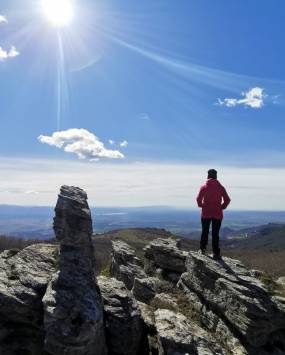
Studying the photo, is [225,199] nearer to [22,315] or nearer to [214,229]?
[214,229]

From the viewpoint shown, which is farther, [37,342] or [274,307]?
[274,307]

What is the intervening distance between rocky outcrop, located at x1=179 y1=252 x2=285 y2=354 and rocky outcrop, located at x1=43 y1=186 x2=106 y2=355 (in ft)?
24.8

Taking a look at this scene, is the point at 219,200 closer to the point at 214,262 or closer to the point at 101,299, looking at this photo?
the point at 214,262

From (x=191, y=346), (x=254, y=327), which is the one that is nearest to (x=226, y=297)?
(x=254, y=327)

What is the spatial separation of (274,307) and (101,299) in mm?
10597

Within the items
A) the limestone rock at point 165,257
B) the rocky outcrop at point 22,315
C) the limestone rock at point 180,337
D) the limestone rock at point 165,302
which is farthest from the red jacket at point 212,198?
the rocky outcrop at point 22,315

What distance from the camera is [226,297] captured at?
1033 inches

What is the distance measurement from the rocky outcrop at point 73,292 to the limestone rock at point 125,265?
1134 centimetres

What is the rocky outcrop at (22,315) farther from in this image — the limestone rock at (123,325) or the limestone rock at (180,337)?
the limestone rock at (180,337)

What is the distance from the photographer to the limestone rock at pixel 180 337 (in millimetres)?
21312

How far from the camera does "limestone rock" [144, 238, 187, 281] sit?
122ft

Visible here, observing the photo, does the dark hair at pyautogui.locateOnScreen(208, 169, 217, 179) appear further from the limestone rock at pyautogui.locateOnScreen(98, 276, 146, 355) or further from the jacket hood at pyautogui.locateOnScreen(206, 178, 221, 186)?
the limestone rock at pyautogui.locateOnScreen(98, 276, 146, 355)

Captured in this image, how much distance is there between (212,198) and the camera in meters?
30.7

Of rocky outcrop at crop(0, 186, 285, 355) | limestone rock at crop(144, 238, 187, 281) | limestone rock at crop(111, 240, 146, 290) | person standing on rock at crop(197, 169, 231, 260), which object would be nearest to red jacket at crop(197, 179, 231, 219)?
person standing on rock at crop(197, 169, 231, 260)
